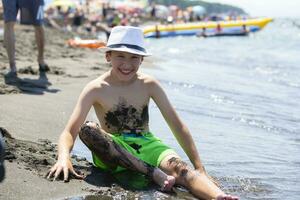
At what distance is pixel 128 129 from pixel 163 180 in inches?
21.4

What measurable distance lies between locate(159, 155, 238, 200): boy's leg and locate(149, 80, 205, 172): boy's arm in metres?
0.14

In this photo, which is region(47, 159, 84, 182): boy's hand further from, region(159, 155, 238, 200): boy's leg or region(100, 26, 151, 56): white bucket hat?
region(100, 26, 151, 56): white bucket hat

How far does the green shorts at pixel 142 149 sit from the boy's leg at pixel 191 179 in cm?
7

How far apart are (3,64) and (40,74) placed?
805 mm

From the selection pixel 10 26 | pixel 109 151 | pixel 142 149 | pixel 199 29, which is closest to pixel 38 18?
pixel 10 26

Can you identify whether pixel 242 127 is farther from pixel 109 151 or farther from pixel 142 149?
pixel 109 151

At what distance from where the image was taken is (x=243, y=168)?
416 cm

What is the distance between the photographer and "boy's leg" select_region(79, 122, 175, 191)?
3387 millimetres

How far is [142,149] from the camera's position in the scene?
3615mm

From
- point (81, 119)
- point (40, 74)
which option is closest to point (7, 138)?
point (81, 119)

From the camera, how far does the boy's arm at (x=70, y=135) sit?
3.24 metres

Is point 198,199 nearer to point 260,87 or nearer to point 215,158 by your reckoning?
point 215,158

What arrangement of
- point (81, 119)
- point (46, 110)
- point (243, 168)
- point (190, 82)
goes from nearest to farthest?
→ point (81, 119) → point (243, 168) → point (46, 110) → point (190, 82)

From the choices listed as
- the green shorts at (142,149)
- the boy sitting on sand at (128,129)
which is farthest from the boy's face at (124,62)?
the green shorts at (142,149)
